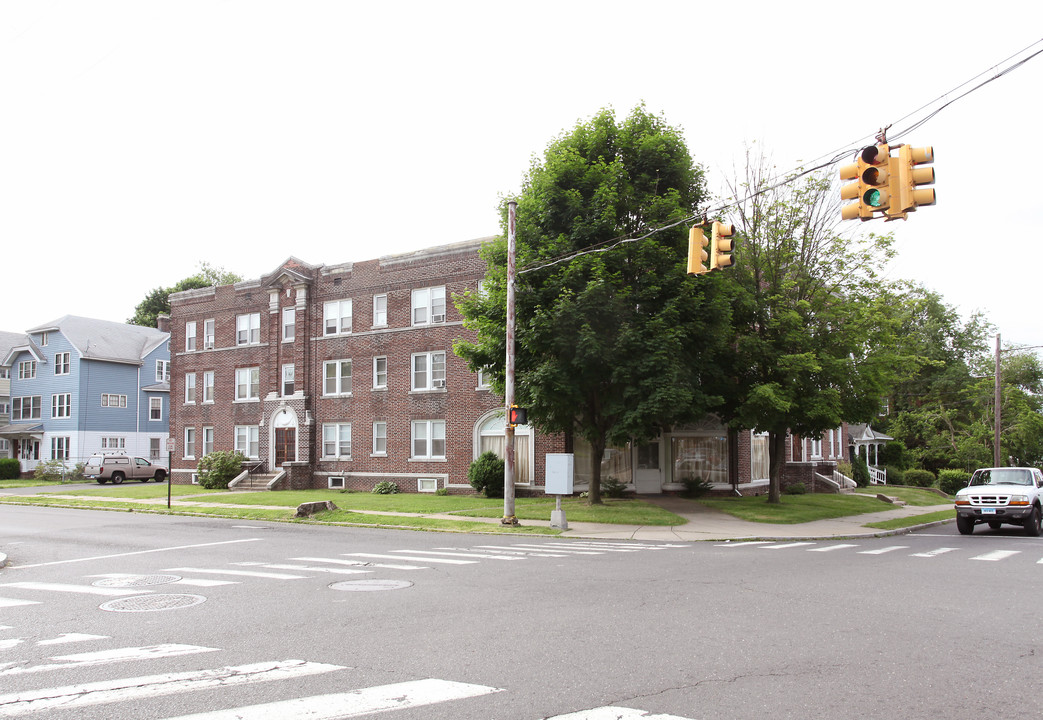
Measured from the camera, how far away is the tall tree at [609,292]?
21.3 metres

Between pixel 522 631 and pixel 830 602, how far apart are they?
13.5 ft

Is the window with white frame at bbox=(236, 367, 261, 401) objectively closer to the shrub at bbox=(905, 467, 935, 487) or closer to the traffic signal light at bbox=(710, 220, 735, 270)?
the traffic signal light at bbox=(710, 220, 735, 270)

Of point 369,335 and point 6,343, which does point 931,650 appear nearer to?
point 369,335

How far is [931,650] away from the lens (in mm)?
7027

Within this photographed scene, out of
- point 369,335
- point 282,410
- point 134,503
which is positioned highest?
point 369,335

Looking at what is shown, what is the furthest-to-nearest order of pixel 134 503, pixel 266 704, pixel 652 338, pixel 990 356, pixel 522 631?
pixel 990 356 → pixel 134 503 → pixel 652 338 → pixel 522 631 → pixel 266 704

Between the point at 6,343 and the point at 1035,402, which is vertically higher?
the point at 6,343

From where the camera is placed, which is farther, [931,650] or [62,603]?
[62,603]

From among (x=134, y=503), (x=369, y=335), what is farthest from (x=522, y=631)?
(x=369, y=335)

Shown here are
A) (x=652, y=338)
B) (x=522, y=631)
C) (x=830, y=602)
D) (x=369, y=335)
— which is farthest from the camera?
(x=369, y=335)

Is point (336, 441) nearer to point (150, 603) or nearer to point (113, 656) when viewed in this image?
point (150, 603)

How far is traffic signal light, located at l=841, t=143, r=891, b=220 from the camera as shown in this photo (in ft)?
32.4

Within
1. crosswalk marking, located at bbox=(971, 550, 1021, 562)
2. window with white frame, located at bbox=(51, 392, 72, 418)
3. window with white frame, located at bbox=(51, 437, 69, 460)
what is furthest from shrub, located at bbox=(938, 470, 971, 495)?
window with white frame, located at bbox=(51, 392, 72, 418)

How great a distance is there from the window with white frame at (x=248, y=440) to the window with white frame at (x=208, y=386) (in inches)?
119
